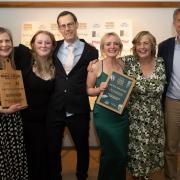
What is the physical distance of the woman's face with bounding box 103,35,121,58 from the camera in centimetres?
249

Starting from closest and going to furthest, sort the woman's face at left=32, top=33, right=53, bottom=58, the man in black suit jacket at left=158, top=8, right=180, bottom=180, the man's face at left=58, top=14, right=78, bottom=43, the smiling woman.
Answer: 1. the woman's face at left=32, top=33, right=53, bottom=58
2. the man's face at left=58, top=14, right=78, bottom=43
3. the man in black suit jacket at left=158, top=8, right=180, bottom=180
4. the smiling woman

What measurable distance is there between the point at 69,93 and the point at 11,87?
50 cm

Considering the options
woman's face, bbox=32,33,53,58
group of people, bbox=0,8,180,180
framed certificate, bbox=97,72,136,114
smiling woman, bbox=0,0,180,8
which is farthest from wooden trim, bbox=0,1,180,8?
framed certificate, bbox=97,72,136,114

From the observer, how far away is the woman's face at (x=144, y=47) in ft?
8.20

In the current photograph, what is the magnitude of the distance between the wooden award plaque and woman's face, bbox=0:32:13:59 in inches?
2.3

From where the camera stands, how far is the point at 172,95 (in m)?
2.79

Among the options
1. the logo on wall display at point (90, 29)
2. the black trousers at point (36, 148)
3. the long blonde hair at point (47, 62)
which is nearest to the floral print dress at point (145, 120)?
the long blonde hair at point (47, 62)

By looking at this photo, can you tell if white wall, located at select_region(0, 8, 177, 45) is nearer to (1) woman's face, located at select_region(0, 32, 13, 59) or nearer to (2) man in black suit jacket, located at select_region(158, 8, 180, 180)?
(2) man in black suit jacket, located at select_region(158, 8, 180, 180)

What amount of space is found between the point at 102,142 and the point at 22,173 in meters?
0.68

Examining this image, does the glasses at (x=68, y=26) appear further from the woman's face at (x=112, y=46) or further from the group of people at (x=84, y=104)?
the woman's face at (x=112, y=46)

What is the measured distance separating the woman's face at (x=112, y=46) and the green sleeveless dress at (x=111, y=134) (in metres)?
0.18

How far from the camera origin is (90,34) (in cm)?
370

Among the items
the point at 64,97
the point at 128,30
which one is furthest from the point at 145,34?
the point at 128,30

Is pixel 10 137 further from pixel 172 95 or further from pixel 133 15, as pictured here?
pixel 133 15
